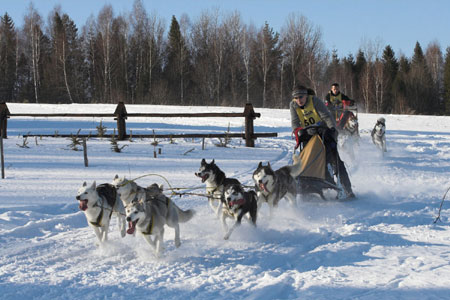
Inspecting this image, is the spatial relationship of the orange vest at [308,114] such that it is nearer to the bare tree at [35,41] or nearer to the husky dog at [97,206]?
the husky dog at [97,206]

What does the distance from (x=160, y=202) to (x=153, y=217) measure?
0.29 m

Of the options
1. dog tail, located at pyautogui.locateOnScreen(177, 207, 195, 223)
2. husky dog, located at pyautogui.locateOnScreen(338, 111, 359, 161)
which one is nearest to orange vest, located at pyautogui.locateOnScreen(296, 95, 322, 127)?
dog tail, located at pyautogui.locateOnScreen(177, 207, 195, 223)

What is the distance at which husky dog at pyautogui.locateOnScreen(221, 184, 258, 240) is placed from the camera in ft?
13.8

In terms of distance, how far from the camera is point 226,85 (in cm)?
3678

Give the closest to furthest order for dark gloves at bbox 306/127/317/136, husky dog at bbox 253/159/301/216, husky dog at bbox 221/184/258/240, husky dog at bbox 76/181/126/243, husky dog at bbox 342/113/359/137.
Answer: husky dog at bbox 76/181/126/243, husky dog at bbox 221/184/258/240, husky dog at bbox 253/159/301/216, dark gloves at bbox 306/127/317/136, husky dog at bbox 342/113/359/137

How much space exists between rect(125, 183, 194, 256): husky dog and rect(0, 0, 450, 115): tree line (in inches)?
1151

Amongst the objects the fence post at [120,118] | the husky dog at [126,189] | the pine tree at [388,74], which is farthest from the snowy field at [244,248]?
the pine tree at [388,74]

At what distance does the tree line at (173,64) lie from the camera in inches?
1357

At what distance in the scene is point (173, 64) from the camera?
3662 centimetres

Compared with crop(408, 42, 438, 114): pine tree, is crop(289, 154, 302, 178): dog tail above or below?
below

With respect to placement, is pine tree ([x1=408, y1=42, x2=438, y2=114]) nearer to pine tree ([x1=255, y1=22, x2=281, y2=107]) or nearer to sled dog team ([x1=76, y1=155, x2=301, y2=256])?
pine tree ([x1=255, y1=22, x2=281, y2=107])

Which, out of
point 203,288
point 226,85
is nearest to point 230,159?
point 203,288

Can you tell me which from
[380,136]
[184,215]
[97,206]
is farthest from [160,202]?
[380,136]

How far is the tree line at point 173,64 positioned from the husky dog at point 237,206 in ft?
95.1
